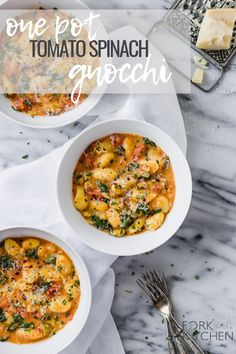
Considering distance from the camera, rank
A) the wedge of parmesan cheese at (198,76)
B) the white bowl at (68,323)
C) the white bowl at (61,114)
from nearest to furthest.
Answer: the white bowl at (68,323), the white bowl at (61,114), the wedge of parmesan cheese at (198,76)

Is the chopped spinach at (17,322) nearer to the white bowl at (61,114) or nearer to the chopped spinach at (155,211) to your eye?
the chopped spinach at (155,211)

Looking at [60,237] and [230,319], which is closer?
[60,237]

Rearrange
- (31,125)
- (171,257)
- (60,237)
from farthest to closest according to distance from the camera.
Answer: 1. (171,257)
2. (31,125)
3. (60,237)

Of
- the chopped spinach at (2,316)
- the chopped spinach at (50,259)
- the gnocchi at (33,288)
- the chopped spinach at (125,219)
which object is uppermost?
the chopped spinach at (125,219)

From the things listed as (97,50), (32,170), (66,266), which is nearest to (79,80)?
(97,50)

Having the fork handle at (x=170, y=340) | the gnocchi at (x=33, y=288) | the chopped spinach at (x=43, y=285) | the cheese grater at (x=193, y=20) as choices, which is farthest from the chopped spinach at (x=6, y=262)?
the cheese grater at (x=193, y=20)

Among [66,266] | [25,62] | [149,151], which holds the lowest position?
[66,266]

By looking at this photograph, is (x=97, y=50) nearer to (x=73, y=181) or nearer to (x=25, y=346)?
(x=73, y=181)

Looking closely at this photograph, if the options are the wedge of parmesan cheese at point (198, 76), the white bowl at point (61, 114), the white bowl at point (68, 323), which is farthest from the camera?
the wedge of parmesan cheese at point (198, 76)
